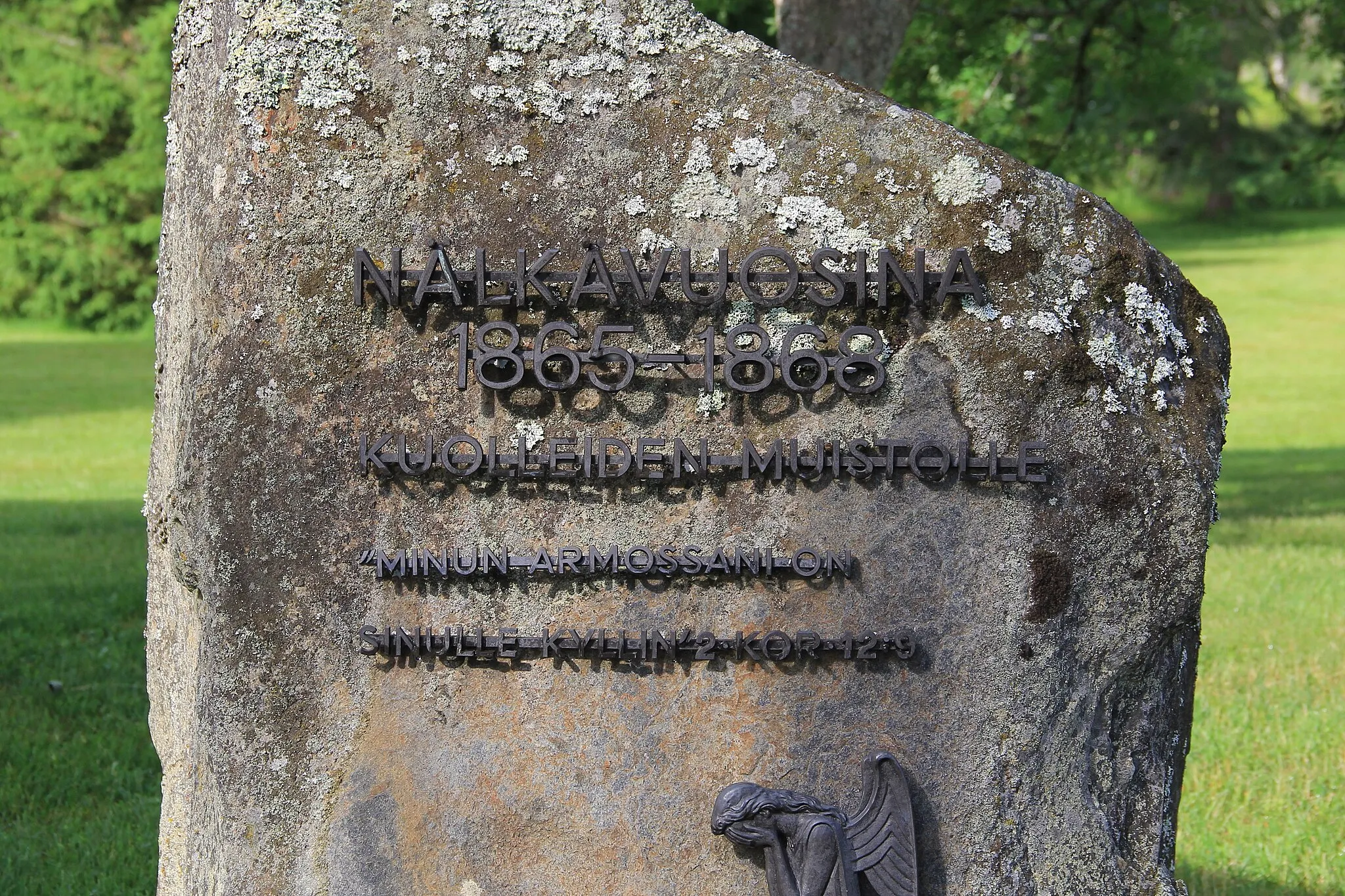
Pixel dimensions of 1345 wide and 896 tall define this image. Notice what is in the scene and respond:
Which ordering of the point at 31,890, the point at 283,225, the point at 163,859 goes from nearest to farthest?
1. the point at 283,225
2. the point at 163,859
3. the point at 31,890

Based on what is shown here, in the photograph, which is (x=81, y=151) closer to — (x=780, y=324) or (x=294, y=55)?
(x=294, y=55)

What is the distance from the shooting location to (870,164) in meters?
2.75

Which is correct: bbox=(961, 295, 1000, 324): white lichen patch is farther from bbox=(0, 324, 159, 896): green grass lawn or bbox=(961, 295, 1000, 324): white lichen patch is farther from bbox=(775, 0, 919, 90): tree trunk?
bbox=(775, 0, 919, 90): tree trunk

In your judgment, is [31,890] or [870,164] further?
[31,890]

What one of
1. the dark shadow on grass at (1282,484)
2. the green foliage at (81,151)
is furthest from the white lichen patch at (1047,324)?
the green foliage at (81,151)

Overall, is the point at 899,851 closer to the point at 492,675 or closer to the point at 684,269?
the point at 492,675

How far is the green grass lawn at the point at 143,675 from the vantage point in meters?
4.35

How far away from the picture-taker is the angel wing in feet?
9.08

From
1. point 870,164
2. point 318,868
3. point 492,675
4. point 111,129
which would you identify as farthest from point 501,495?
point 111,129

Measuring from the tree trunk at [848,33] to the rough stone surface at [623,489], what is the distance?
11.5 ft

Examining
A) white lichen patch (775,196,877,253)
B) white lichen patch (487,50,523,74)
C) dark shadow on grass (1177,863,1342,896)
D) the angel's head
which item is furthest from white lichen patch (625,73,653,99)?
dark shadow on grass (1177,863,1342,896)

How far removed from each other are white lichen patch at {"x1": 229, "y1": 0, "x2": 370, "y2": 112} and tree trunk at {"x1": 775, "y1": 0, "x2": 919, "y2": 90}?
375 centimetres

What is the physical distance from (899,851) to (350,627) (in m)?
1.28

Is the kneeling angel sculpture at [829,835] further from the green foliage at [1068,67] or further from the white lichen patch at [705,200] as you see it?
the green foliage at [1068,67]
